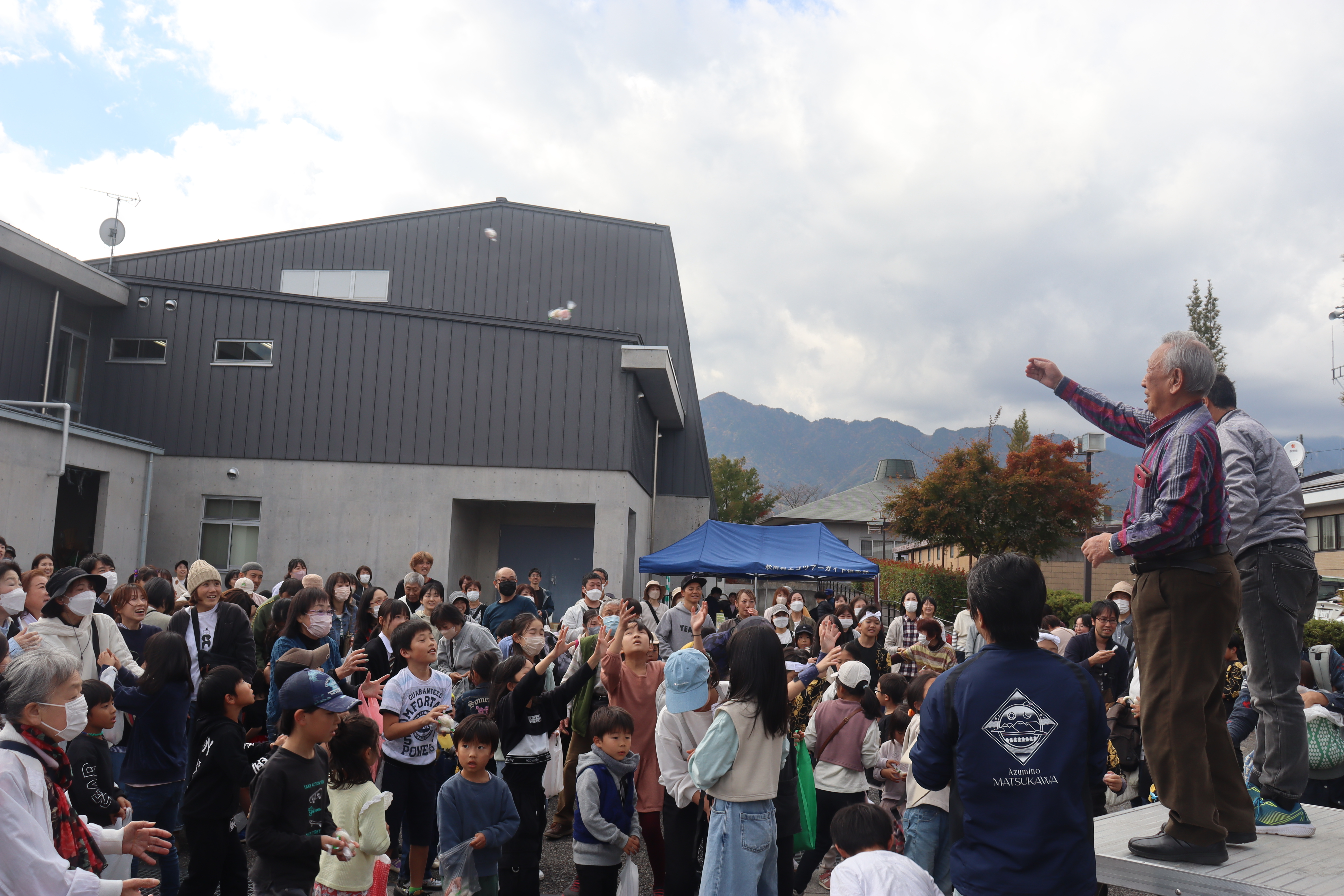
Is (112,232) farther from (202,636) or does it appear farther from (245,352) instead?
(202,636)

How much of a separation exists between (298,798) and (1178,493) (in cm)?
404

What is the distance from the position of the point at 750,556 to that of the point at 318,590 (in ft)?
35.3

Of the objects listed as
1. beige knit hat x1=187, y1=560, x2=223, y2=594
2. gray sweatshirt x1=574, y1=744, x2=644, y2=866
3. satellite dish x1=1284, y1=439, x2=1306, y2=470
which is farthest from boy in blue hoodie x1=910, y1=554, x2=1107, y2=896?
satellite dish x1=1284, y1=439, x2=1306, y2=470

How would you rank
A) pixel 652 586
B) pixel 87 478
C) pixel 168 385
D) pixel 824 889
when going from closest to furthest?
pixel 824 889 → pixel 652 586 → pixel 87 478 → pixel 168 385

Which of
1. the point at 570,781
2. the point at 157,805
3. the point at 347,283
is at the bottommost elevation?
the point at 570,781

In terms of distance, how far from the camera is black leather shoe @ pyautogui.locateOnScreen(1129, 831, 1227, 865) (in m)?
2.96

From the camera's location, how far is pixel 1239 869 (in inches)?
116

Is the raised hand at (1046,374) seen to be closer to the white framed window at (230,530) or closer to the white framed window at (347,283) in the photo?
the white framed window at (230,530)

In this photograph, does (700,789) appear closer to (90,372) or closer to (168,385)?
(168,385)

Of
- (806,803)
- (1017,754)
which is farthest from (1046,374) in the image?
(806,803)

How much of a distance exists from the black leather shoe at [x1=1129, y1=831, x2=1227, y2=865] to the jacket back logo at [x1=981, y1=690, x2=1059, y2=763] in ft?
2.38

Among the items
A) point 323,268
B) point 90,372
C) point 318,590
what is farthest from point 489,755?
point 323,268

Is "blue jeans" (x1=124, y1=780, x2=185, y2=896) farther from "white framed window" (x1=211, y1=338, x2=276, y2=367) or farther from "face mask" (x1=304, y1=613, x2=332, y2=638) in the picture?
"white framed window" (x1=211, y1=338, x2=276, y2=367)

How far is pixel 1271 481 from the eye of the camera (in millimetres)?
3436
